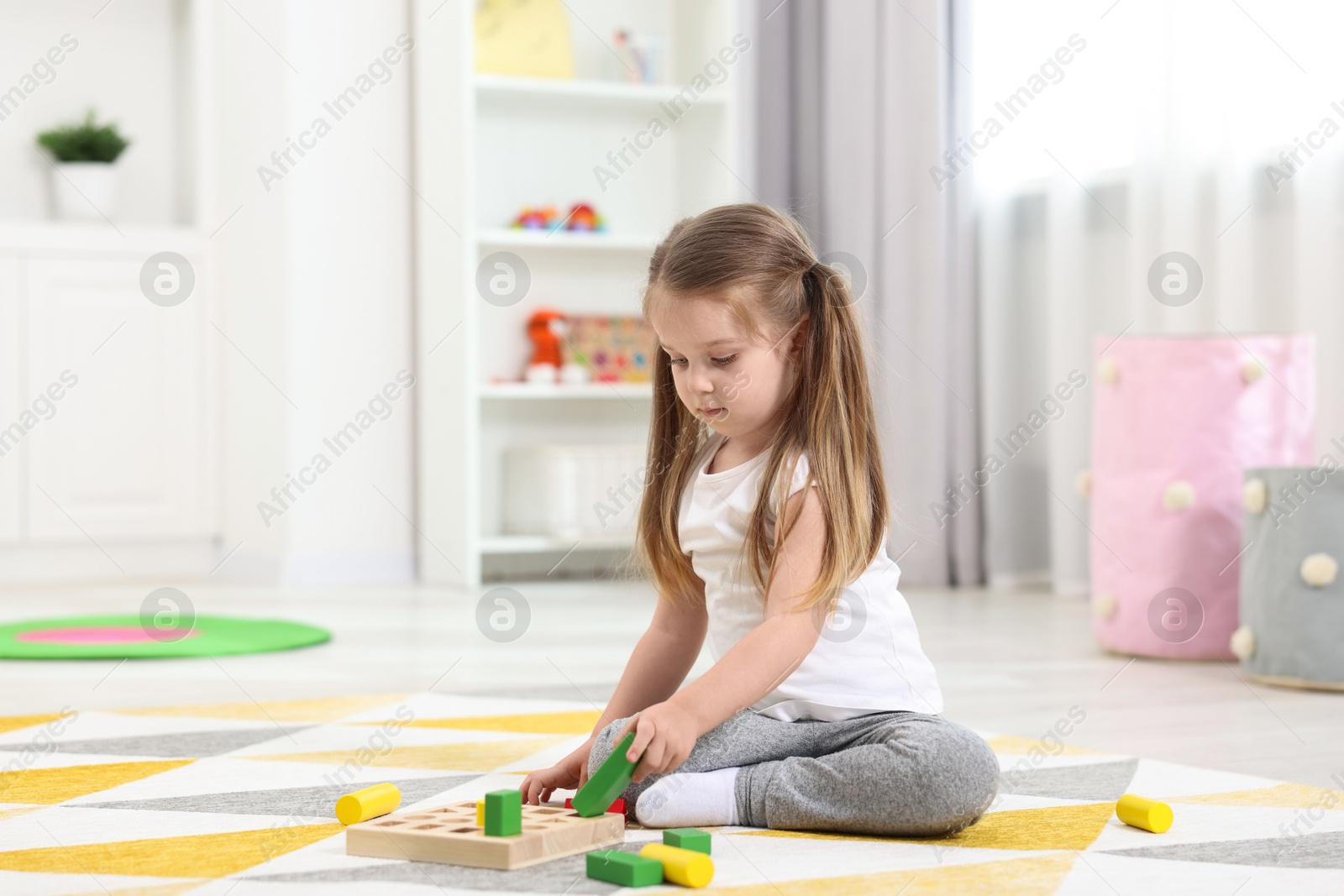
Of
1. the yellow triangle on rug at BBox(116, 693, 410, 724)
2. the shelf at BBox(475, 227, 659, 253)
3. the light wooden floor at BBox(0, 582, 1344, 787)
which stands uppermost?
the shelf at BBox(475, 227, 659, 253)

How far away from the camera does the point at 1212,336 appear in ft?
6.55

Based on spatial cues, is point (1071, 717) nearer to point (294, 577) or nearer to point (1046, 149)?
point (1046, 149)

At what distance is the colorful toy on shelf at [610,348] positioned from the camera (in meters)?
3.17

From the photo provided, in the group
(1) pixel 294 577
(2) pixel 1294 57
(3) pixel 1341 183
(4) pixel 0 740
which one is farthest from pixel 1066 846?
(1) pixel 294 577

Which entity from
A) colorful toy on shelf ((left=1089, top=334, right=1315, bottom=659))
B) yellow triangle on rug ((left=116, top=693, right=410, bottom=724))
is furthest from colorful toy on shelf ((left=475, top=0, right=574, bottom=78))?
yellow triangle on rug ((left=116, top=693, right=410, bottom=724))

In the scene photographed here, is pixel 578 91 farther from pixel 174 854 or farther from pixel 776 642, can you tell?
pixel 174 854

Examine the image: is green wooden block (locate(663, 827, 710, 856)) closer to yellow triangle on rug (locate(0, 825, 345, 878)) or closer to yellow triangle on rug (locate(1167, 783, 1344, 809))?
yellow triangle on rug (locate(0, 825, 345, 878))

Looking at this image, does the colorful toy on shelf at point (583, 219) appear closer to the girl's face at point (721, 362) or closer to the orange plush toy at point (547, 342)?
the orange plush toy at point (547, 342)

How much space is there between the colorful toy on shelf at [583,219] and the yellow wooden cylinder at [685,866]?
2357mm

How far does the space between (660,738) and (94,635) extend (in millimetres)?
1473

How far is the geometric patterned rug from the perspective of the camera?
85 centimetres

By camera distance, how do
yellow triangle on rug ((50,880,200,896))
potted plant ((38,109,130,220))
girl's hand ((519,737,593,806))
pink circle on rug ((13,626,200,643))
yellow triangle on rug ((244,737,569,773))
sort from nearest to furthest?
yellow triangle on rug ((50,880,200,896))
girl's hand ((519,737,593,806))
yellow triangle on rug ((244,737,569,773))
pink circle on rug ((13,626,200,643))
potted plant ((38,109,130,220))

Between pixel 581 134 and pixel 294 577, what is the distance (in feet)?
3.64

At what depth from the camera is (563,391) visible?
3021 millimetres
